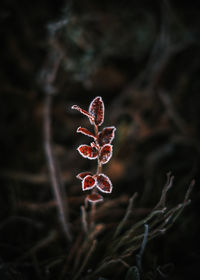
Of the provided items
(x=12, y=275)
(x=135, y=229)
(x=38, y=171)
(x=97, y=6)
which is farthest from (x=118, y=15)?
(x=12, y=275)

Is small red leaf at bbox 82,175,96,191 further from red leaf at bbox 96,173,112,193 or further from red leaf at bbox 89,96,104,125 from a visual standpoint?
red leaf at bbox 89,96,104,125

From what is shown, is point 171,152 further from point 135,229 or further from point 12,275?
point 12,275

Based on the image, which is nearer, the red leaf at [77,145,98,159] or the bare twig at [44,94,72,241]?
the red leaf at [77,145,98,159]

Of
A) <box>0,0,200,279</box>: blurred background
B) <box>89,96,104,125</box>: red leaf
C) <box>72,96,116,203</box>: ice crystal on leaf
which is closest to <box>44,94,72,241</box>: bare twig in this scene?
<box>0,0,200,279</box>: blurred background

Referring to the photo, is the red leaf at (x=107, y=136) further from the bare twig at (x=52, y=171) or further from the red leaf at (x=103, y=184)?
the bare twig at (x=52, y=171)

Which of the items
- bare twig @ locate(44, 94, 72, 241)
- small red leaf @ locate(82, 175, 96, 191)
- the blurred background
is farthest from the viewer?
the blurred background

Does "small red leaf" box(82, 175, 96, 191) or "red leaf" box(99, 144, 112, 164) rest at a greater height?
"red leaf" box(99, 144, 112, 164)

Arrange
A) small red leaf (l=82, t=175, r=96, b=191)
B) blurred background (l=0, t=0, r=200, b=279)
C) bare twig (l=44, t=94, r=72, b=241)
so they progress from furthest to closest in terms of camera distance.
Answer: blurred background (l=0, t=0, r=200, b=279) → bare twig (l=44, t=94, r=72, b=241) → small red leaf (l=82, t=175, r=96, b=191)
